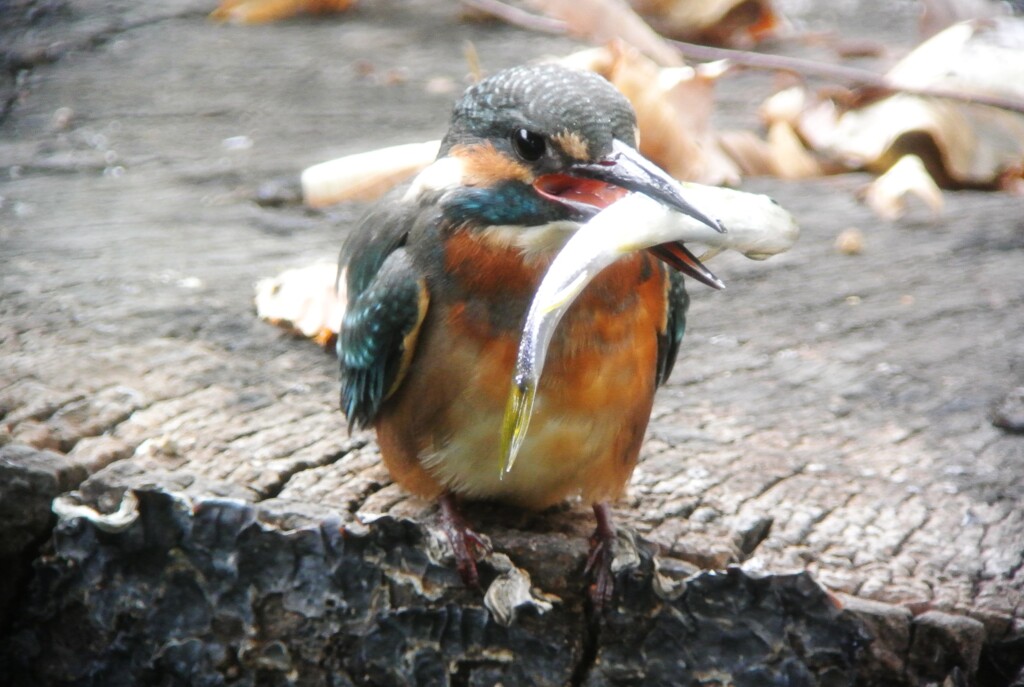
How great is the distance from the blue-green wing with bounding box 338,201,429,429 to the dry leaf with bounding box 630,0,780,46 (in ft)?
7.70

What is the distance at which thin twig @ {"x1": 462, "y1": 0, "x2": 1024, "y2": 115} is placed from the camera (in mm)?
3748

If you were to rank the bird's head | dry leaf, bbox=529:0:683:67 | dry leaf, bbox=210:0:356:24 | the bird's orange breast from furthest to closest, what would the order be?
dry leaf, bbox=210:0:356:24
dry leaf, bbox=529:0:683:67
the bird's orange breast
the bird's head

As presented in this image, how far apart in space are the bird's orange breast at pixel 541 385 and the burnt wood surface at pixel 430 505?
12 cm

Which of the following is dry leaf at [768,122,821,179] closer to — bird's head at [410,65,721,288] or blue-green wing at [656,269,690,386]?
blue-green wing at [656,269,690,386]

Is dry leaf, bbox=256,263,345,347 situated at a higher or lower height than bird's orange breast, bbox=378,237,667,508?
lower

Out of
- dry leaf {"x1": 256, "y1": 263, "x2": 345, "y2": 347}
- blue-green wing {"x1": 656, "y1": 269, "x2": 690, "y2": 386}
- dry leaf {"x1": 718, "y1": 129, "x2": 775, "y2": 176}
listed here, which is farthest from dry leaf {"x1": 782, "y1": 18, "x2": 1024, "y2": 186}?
dry leaf {"x1": 256, "y1": 263, "x2": 345, "y2": 347}

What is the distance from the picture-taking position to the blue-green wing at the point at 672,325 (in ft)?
8.23

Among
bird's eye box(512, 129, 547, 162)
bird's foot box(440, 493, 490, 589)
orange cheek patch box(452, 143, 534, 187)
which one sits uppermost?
bird's eye box(512, 129, 547, 162)

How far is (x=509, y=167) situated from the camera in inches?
85.0

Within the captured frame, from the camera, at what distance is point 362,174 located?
3.54 m

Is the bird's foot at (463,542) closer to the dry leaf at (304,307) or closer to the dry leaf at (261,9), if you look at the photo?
the dry leaf at (304,307)

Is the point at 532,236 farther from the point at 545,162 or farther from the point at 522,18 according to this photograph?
the point at 522,18

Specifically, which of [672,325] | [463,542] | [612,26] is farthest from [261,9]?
[463,542]

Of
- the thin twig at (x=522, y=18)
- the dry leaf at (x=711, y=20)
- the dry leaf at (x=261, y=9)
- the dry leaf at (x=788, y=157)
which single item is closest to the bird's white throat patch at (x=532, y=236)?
the dry leaf at (x=788, y=157)
